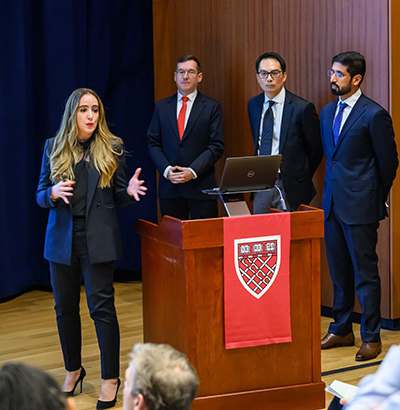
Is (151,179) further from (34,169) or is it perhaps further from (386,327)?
(386,327)

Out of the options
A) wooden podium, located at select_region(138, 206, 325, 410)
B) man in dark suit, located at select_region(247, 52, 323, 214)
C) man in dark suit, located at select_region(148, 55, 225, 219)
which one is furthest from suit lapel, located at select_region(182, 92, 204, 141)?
wooden podium, located at select_region(138, 206, 325, 410)

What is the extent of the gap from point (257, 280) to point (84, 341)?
1846mm

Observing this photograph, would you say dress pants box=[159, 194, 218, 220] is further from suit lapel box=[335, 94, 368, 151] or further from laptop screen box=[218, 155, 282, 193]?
laptop screen box=[218, 155, 282, 193]

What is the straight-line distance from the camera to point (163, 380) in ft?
4.70

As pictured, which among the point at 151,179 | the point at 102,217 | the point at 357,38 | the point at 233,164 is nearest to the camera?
the point at 233,164

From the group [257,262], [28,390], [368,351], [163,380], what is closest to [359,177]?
[368,351]

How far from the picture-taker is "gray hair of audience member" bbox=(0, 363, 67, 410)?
40.4 inches

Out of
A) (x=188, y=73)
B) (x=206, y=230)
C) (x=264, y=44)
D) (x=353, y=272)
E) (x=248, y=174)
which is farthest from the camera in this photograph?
(x=264, y=44)

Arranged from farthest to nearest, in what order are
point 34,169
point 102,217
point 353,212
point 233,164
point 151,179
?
point 151,179, point 34,169, point 353,212, point 102,217, point 233,164

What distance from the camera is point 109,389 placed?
323cm

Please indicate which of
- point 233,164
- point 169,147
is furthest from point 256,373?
point 169,147

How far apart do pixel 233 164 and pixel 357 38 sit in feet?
6.50

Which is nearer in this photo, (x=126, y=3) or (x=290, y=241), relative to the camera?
(x=290, y=241)

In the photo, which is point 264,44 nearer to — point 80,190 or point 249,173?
point 249,173
